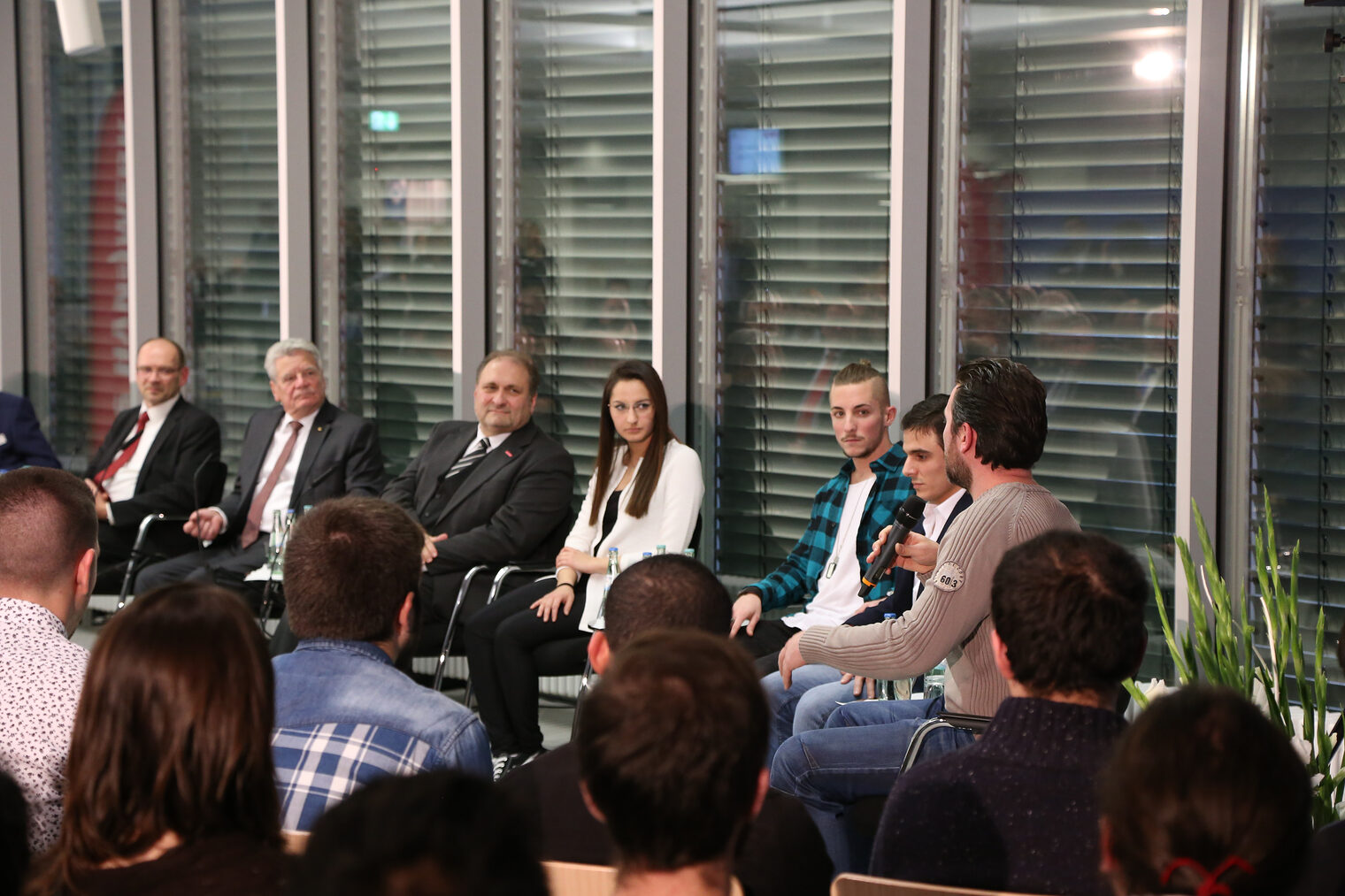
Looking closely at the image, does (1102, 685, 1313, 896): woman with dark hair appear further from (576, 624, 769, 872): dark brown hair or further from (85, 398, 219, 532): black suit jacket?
(85, 398, 219, 532): black suit jacket

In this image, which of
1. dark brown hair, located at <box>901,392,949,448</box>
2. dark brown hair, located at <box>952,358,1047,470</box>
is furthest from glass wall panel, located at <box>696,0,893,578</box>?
dark brown hair, located at <box>952,358,1047,470</box>

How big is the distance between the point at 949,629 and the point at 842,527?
158cm

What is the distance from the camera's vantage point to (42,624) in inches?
95.5

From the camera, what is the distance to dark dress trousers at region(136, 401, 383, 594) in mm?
5773

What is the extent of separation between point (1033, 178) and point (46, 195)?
6.08 metres

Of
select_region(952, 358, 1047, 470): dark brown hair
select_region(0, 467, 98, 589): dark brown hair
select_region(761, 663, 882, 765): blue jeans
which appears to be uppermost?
select_region(952, 358, 1047, 470): dark brown hair

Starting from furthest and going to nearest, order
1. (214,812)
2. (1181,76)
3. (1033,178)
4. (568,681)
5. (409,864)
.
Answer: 1. (568,681)
2. (1033,178)
3. (1181,76)
4. (214,812)
5. (409,864)

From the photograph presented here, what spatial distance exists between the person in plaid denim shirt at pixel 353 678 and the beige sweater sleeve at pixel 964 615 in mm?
1020

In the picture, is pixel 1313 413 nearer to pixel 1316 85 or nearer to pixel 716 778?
pixel 1316 85

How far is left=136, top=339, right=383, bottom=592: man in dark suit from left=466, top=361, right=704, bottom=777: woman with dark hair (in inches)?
44.5

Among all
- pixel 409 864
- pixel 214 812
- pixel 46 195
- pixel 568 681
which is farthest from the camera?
pixel 46 195

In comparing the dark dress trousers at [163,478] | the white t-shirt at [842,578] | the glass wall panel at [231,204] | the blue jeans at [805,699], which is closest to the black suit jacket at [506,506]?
the white t-shirt at [842,578]

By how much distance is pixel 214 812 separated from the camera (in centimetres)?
150

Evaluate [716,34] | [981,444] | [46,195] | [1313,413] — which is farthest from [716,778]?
[46,195]
